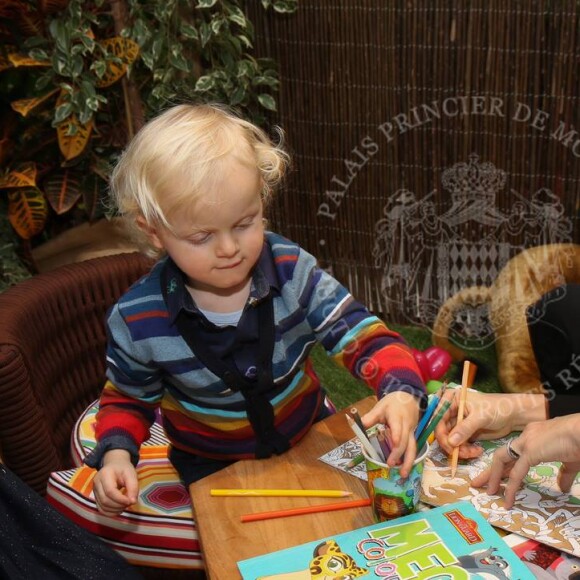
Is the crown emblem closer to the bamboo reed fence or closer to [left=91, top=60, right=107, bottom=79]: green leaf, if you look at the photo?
the bamboo reed fence

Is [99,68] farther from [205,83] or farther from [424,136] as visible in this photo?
[424,136]

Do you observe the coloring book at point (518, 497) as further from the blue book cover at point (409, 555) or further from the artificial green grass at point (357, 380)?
the artificial green grass at point (357, 380)

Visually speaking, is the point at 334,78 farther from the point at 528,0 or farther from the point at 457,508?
the point at 457,508

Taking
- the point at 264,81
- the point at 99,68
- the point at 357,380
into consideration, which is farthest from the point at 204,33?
the point at 357,380

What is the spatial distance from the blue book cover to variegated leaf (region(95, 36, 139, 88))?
2.00 meters

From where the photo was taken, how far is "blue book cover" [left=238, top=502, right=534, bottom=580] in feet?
2.86

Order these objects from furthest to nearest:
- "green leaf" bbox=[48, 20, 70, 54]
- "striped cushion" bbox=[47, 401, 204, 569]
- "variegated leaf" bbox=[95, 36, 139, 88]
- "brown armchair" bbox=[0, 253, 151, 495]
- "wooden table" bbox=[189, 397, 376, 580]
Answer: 1. "variegated leaf" bbox=[95, 36, 139, 88]
2. "green leaf" bbox=[48, 20, 70, 54]
3. "brown armchair" bbox=[0, 253, 151, 495]
4. "striped cushion" bbox=[47, 401, 204, 569]
5. "wooden table" bbox=[189, 397, 376, 580]

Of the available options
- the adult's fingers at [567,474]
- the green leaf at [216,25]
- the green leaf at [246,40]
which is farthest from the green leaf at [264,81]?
the adult's fingers at [567,474]

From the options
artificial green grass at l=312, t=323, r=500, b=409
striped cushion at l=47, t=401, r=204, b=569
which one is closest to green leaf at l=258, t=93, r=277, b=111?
artificial green grass at l=312, t=323, r=500, b=409

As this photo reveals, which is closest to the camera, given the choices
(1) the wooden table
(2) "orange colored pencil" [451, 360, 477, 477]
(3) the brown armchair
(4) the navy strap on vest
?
(1) the wooden table

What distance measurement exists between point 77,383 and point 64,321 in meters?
0.18

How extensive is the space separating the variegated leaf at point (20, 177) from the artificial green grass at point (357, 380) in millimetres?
1259

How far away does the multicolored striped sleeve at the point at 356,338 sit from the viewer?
1129 millimetres

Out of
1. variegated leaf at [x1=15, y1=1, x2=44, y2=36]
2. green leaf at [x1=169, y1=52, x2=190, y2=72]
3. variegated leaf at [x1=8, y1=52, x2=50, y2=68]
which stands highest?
variegated leaf at [x1=15, y1=1, x2=44, y2=36]
